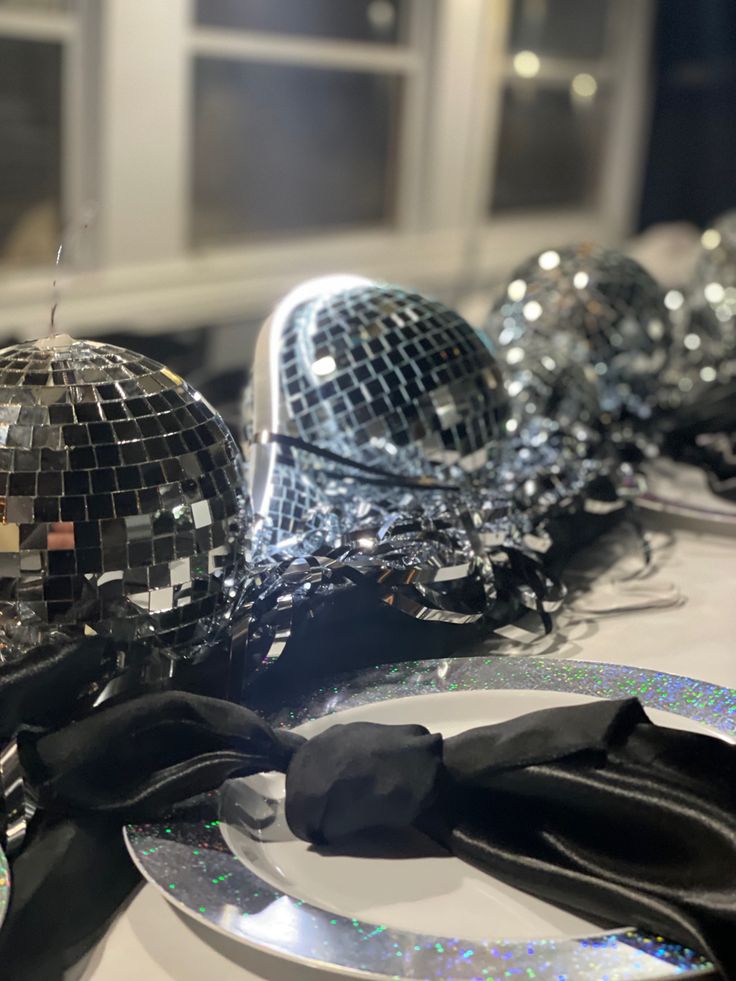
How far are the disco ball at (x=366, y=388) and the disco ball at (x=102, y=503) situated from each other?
161 mm

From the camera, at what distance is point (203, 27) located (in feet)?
6.05

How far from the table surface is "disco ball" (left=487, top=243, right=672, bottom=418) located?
0.59 ft

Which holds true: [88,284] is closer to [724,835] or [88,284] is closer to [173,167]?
[173,167]

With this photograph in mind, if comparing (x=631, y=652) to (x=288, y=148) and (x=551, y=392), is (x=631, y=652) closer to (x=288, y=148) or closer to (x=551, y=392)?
(x=551, y=392)

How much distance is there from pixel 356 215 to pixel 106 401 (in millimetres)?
2048

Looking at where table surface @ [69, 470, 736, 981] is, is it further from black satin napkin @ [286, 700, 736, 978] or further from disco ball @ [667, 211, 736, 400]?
disco ball @ [667, 211, 736, 400]

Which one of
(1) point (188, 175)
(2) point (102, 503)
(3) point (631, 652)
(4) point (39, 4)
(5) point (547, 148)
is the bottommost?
(3) point (631, 652)

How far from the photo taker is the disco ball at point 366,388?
1.99 ft

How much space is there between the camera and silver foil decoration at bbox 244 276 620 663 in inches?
20.8

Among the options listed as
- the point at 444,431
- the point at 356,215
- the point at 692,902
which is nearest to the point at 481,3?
the point at 356,215

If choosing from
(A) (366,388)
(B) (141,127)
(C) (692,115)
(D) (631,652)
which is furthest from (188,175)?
(C) (692,115)

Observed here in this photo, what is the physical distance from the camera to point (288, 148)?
2.20 m

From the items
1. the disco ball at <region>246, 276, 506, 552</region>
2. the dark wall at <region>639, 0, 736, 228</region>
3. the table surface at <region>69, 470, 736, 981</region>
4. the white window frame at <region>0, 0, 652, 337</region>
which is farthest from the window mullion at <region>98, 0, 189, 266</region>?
the dark wall at <region>639, 0, 736, 228</region>

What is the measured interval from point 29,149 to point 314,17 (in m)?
0.76
